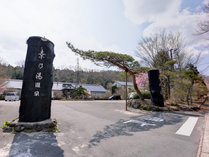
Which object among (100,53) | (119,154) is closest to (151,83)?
(100,53)

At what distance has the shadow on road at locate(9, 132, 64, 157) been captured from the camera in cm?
228

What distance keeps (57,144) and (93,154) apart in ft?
3.32

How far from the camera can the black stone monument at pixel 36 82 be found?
11.9 ft

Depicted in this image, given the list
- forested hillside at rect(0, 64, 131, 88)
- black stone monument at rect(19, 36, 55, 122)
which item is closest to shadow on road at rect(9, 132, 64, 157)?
black stone monument at rect(19, 36, 55, 122)

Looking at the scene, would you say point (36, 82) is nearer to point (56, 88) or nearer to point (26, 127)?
point (26, 127)

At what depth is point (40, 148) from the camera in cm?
252

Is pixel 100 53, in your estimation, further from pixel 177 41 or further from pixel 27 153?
pixel 177 41

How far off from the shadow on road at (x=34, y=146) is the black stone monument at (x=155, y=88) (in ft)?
27.2

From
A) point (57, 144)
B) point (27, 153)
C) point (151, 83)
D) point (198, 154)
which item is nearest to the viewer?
point (27, 153)

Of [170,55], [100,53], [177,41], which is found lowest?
[100,53]

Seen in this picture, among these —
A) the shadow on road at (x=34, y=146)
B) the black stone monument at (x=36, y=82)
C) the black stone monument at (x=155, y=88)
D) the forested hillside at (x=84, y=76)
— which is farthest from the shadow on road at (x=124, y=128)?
the forested hillside at (x=84, y=76)

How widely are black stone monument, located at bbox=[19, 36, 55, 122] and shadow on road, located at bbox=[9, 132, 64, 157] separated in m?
0.67

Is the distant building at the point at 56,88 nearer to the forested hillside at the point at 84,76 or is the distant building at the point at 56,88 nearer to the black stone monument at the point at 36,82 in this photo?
the forested hillside at the point at 84,76

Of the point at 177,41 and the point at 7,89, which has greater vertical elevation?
the point at 177,41
